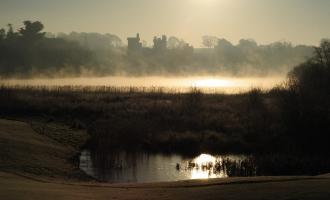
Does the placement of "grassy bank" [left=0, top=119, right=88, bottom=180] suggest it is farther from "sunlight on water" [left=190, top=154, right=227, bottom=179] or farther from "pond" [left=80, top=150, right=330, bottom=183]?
"sunlight on water" [left=190, top=154, right=227, bottom=179]

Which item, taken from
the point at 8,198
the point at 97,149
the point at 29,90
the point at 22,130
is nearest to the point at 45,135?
the point at 22,130

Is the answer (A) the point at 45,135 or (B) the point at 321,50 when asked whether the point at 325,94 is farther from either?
(A) the point at 45,135

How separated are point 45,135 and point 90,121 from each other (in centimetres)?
1592

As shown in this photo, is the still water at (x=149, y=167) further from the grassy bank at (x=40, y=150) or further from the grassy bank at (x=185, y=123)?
the grassy bank at (x=185, y=123)

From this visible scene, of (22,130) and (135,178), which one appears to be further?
(22,130)

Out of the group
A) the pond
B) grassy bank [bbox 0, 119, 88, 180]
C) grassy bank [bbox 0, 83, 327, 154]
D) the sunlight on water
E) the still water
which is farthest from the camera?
grassy bank [bbox 0, 83, 327, 154]

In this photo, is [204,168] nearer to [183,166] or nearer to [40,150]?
[183,166]

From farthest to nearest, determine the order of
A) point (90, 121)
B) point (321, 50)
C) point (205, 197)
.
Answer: point (321, 50) < point (90, 121) < point (205, 197)

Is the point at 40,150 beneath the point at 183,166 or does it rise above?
above

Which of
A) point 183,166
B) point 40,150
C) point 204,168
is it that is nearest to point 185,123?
point 183,166

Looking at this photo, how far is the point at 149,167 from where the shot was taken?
104ft

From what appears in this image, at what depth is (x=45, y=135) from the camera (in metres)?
38.8

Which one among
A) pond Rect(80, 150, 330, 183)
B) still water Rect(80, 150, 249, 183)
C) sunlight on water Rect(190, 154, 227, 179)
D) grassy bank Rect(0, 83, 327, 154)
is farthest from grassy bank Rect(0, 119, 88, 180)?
sunlight on water Rect(190, 154, 227, 179)

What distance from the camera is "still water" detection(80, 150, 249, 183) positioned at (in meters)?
28.3
